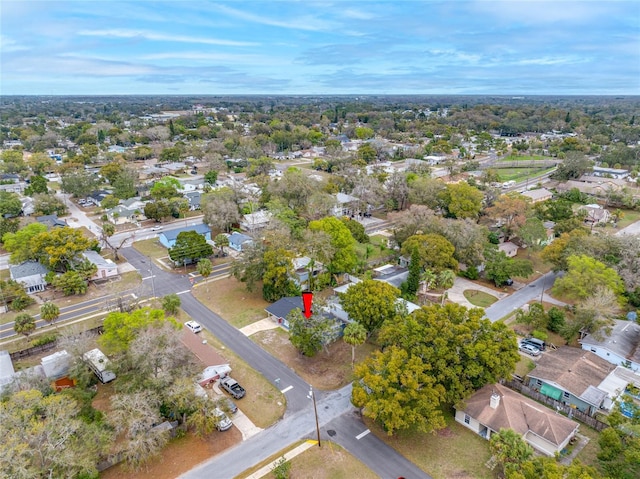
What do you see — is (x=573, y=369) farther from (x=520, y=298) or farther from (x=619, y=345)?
(x=520, y=298)

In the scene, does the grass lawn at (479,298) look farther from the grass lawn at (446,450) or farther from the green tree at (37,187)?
the green tree at (37,187)

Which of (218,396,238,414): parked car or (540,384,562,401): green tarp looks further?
(540,384,562,401): green tarp

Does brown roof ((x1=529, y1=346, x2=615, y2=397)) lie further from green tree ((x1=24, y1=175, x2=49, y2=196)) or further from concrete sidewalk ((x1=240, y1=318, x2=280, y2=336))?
green tree ((x1=24, y1=175, x2=49, y2=196))

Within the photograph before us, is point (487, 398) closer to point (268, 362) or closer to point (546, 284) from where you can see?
point (268, 362)

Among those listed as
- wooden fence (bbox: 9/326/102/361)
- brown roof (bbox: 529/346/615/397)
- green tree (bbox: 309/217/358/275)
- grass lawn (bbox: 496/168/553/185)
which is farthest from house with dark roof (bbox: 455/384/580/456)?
grass lawn (bbox: 496/168/553/185)

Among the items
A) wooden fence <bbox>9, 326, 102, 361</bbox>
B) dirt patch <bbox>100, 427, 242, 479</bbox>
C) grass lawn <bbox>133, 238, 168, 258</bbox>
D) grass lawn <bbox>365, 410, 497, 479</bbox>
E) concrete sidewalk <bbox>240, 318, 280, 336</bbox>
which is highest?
grass lawn <bbox>133, 238, 168, 258</bbox>

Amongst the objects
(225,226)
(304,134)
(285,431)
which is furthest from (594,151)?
(285,431)
